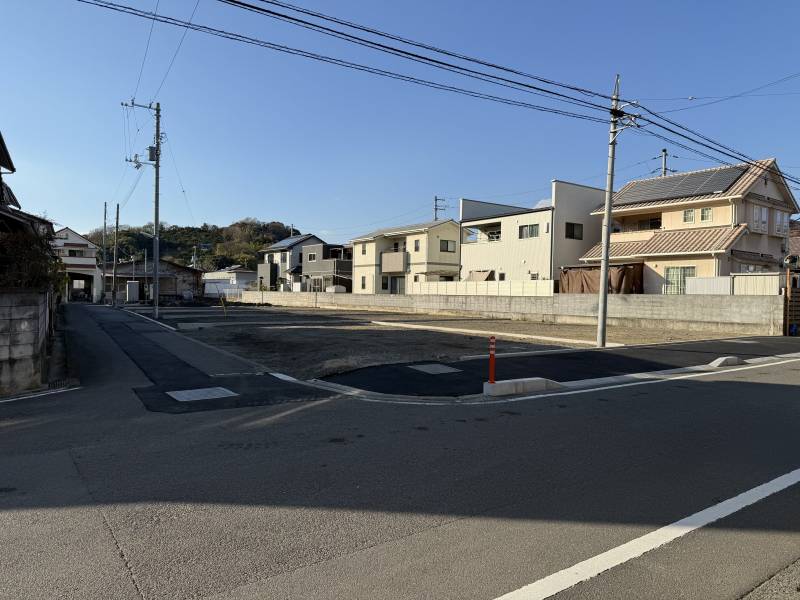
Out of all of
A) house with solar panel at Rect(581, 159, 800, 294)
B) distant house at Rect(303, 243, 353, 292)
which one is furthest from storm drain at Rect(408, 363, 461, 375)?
distant house at Rect(303, 243, 353, 292)

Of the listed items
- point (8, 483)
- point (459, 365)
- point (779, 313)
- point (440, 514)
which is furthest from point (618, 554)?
point (779, 313)

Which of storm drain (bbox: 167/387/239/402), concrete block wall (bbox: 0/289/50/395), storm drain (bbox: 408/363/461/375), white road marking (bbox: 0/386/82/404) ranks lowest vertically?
white road marking (bbox: 0/386/82/404)

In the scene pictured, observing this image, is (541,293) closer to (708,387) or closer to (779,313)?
(779,313)

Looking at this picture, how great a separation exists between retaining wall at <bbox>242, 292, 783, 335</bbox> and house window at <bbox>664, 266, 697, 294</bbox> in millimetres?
4322

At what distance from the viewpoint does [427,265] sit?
49656mm

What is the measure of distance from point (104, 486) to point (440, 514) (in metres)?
2.98

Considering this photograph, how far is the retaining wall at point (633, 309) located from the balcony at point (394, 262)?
5.55m

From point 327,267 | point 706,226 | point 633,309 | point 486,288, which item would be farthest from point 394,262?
point 706,226

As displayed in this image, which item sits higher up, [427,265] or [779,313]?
[427,265]

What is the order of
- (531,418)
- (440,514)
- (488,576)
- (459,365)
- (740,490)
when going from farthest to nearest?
(459,365), (531,418), (740,490), (440,514), (488,576)

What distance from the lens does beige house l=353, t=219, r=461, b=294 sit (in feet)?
164

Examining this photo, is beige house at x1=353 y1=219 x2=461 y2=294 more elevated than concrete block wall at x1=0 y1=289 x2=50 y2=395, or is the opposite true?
beige house at x1=353 y1=219 x2=461 y2=294

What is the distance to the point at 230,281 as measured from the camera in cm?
8225

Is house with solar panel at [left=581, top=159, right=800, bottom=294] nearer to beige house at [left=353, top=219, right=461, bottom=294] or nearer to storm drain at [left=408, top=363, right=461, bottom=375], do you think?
beige house at [left=353, top=219, right=461, bottom=294]
